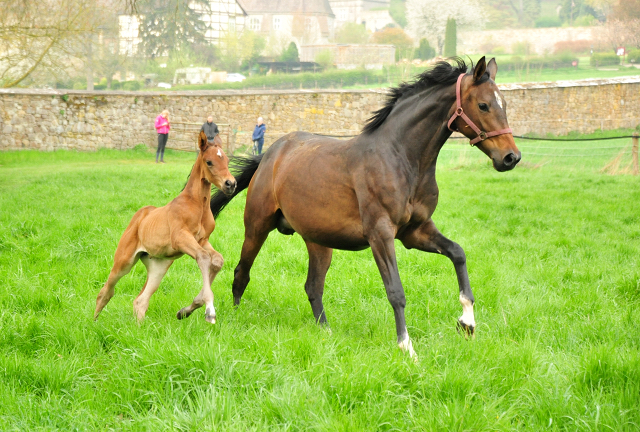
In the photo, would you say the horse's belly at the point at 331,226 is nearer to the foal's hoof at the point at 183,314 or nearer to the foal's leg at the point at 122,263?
the foal's hoof at the point at 183,314

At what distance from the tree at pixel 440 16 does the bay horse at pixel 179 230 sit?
89.2 m

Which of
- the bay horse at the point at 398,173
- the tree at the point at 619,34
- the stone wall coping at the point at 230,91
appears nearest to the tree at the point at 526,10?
the tree at the point at 619,34

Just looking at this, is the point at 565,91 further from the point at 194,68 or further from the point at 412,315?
the point at 194,68

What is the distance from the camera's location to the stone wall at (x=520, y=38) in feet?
296

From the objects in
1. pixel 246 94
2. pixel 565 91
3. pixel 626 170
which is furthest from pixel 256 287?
pixel 565 91

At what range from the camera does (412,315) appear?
529cm

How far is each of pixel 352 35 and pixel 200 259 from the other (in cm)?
10798

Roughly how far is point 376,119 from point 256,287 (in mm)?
2354

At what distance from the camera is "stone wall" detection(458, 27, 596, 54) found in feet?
296

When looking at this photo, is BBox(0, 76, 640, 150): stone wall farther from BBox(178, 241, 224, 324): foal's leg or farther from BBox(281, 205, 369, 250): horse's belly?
BBox(178, 241, 224, 324): foal's leg

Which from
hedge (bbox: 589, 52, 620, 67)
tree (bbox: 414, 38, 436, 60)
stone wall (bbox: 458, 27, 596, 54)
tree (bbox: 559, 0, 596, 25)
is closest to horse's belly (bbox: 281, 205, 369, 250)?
hedge (bbox: 589, 52, 620, 67)

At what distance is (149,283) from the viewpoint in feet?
16.3

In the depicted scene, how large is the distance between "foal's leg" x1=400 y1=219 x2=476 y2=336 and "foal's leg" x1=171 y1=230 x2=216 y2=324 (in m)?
1.54

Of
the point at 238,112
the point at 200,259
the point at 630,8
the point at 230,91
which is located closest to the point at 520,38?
the point at 630,8
